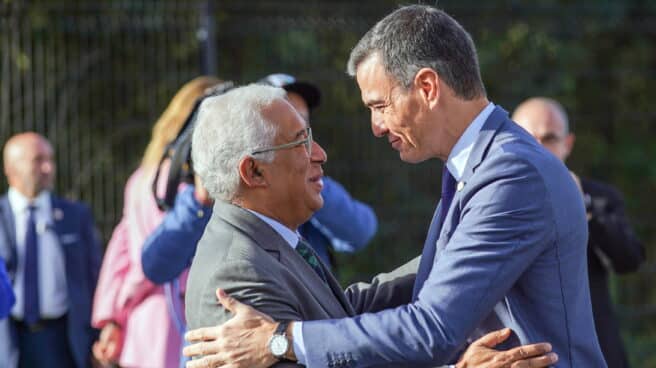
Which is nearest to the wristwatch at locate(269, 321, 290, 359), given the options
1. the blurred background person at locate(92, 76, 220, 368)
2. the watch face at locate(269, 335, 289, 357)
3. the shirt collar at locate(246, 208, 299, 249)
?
the watch face at locate(269, 335, 289, 357)

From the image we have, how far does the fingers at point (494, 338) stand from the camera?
292 cm

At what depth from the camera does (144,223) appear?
5109mm

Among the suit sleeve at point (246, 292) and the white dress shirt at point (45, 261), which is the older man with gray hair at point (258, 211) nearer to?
the suit sleeve at point (246, 292)

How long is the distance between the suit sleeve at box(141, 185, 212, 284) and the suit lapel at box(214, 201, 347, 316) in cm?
115

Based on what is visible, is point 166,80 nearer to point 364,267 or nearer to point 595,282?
point 364,267

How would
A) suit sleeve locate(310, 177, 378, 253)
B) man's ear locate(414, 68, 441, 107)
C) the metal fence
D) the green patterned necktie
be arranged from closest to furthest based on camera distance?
man's ear locate(414, 68, 441, 107), the green patterned necktie, suit sleeve locate(310, 177, 378, 253), the metal fence

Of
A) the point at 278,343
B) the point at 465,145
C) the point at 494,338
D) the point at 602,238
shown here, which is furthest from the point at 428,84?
the point at 602,238

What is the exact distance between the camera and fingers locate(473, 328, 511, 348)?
292cm

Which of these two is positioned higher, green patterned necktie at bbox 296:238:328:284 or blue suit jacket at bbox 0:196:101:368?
green patterned necktie at bbox 296:238:328:284

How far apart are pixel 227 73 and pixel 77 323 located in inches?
105

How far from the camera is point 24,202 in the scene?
6980 millimetres

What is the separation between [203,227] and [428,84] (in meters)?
1.54

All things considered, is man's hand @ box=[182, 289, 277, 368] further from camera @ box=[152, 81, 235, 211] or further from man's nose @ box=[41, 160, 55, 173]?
man's nose @ box=[41, 160, 55, 173]

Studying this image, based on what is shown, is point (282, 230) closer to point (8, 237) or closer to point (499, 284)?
point (499, 284)
